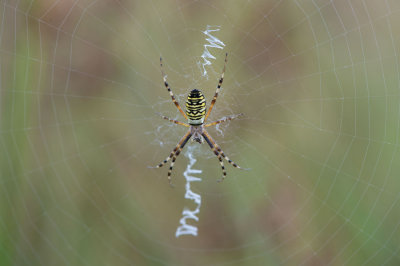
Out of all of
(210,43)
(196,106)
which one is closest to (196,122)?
(196,106)

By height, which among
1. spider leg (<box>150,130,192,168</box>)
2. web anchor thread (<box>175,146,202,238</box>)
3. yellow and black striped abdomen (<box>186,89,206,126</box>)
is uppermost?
yellow and black striped abdomen (<box>186,89,206,126</box>)

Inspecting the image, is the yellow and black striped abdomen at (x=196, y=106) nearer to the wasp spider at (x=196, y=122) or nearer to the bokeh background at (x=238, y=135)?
the wasp spider at (x=196, y=122)

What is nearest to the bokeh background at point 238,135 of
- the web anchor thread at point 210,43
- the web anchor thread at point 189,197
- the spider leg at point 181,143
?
the web anchor thread at point 210,43

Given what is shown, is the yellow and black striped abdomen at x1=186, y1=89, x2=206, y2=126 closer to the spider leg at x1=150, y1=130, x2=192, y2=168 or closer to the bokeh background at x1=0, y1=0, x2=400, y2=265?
the bokeh background at x1=0, y1=0, x2=400, y2=265

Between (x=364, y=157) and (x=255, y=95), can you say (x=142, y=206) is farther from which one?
(x=364, y=157)

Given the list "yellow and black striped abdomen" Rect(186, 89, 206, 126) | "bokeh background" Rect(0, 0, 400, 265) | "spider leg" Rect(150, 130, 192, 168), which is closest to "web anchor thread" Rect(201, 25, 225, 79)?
"bokeh background" Rect(0, 0, 400, 265)

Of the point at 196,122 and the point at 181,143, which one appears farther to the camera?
the point at 181,143

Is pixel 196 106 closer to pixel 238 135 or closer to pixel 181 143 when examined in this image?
pixel 238 135
